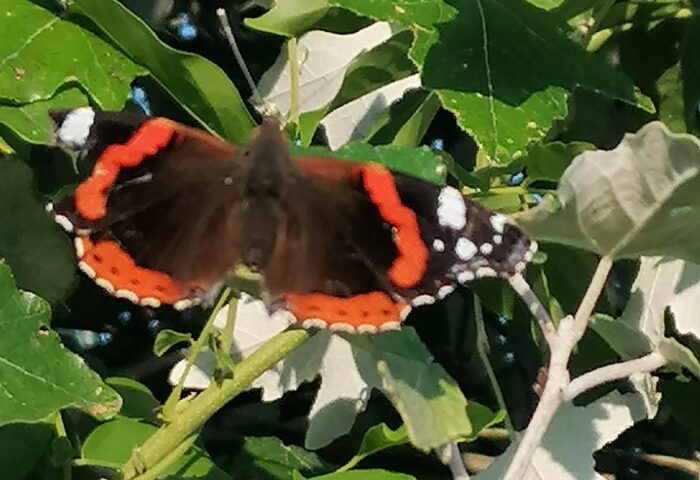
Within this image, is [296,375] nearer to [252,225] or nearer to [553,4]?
[252,225]

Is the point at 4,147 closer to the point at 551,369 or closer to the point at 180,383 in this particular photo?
the point at 180,383

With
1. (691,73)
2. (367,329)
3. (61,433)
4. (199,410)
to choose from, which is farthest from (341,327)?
(691,73)

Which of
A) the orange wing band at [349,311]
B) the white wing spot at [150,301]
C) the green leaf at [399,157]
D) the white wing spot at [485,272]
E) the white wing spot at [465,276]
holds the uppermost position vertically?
the green leaf at [399,157]

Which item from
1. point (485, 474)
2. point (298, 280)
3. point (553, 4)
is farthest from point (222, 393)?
point (553, 4)

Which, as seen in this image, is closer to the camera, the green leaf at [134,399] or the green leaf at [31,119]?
the green leaf at [31,119]

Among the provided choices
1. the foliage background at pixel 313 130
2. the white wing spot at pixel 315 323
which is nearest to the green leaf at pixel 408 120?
the foliage background at pixel 313 130

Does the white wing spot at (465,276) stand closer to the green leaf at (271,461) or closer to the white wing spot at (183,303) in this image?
the white wing spot at (183,303)
